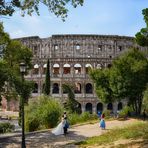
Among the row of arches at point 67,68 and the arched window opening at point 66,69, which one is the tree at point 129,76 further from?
the arched window opening at point 66,69

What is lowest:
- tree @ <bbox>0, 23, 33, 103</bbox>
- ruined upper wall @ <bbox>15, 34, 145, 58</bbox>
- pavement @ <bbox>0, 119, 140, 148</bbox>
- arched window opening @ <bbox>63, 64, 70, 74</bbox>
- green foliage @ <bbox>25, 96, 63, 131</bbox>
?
pavement @ <bbox>0, 119, 140, 148</bbox>

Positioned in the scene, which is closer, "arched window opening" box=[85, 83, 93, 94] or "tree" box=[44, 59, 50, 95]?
"tree" box=[44, 59, 50, 95]

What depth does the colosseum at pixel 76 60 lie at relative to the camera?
69.1 metres

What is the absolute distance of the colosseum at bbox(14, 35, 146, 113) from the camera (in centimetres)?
6906

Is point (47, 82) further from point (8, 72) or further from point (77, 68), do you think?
point (8, 72)

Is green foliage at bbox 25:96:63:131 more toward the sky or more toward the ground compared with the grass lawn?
more toward the sky

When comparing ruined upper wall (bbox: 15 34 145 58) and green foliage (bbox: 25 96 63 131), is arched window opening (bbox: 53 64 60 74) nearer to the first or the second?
ruined upper wall (bbox: 15 34 145 58)

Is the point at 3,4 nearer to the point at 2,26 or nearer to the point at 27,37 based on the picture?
the point at 2,26

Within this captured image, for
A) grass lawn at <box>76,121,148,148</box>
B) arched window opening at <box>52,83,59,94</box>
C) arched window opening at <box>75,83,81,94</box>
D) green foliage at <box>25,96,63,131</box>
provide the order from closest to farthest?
grass lawn at <box>76,121,148,148</box>, green foliage at <box>25,96,63,131</box>, arched window opening at <box>75,83,81,94</box>, arched window opening at <box>52,83,59,94</box>

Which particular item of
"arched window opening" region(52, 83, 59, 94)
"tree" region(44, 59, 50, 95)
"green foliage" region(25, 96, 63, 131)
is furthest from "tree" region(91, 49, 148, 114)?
"arched window opening" region(52, 83, 59, 94)

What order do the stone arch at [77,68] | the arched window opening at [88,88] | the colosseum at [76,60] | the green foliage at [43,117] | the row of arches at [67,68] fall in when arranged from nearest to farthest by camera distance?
the green foliage at [43,117], the colosseum at [76,60], the row of arches at [67,68], the stone arch at [77,68], the arched window opening at [88,88]

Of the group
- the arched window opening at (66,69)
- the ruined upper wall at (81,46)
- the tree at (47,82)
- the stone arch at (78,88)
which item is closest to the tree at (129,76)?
the tree at (47,82)

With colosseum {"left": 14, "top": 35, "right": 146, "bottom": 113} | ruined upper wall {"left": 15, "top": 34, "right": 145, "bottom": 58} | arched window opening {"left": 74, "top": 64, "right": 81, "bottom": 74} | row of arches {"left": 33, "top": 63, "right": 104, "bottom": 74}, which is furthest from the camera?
ruined upper wall {"left": 15, "top": 34, "right": 145, "bottom": 58}

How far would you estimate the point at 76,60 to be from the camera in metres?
68.8
